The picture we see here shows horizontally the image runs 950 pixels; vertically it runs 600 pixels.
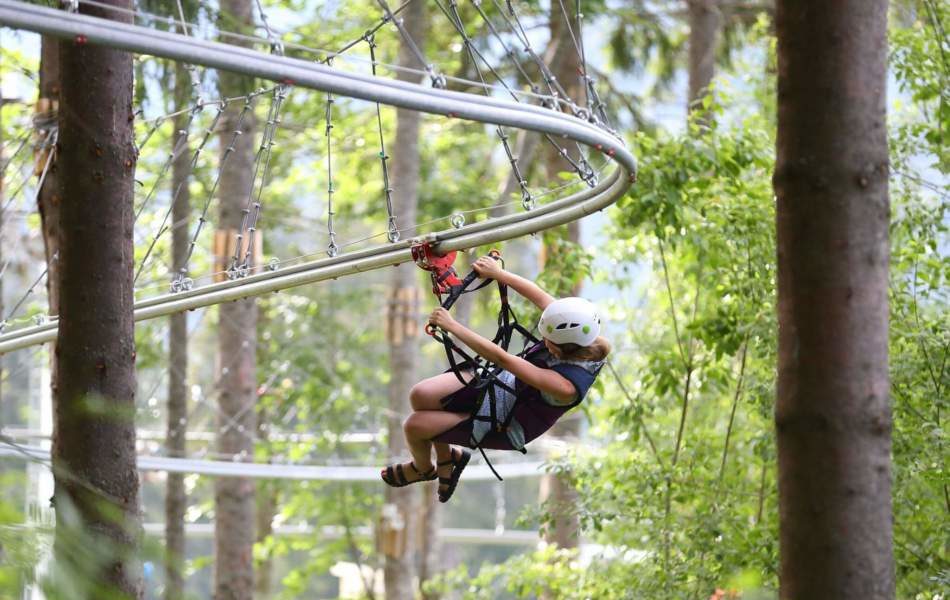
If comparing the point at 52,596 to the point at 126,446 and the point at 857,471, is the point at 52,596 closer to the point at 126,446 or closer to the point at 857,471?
the point at 857,471

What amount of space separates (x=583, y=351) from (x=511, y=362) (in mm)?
278

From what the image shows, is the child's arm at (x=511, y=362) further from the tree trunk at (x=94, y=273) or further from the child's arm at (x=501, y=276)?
the tree trunk at (x=94, y=273)

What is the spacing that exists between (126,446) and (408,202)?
6113 millimetres

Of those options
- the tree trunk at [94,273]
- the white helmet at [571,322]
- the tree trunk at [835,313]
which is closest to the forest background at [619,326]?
the tree trunk at [94,273]

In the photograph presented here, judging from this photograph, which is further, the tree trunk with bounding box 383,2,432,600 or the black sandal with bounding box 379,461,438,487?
the tree trunk with bounding box 383,2,432,600

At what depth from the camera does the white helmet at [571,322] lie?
347cm

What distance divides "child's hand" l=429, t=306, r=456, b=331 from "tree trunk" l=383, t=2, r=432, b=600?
5.61 metres

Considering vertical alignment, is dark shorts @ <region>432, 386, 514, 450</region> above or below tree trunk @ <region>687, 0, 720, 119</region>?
below

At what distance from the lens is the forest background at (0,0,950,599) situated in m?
4.93

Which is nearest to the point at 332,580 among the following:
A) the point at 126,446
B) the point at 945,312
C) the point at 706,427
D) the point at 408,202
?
the point at 408,202

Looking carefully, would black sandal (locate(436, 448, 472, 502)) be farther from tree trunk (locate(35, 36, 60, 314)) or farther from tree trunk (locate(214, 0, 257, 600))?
tree trunk (locate(214, 0, 257, 600))

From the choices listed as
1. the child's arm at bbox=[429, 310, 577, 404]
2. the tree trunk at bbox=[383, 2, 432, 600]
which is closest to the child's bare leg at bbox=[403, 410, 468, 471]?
the child's arm at bbox=[429, 310, 577, 404]

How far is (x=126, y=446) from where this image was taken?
3131 mm

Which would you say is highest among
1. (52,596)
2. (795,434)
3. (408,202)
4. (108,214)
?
(408,202)
